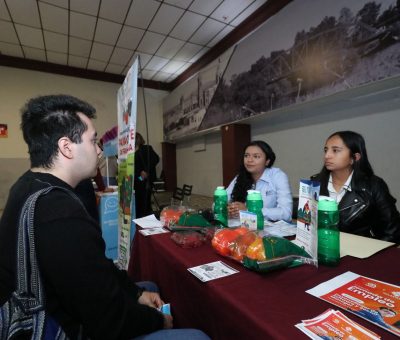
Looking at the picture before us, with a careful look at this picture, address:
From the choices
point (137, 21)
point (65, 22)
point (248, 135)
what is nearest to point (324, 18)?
point (248, 135)

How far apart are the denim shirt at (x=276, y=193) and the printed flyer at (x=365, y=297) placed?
2.62ft

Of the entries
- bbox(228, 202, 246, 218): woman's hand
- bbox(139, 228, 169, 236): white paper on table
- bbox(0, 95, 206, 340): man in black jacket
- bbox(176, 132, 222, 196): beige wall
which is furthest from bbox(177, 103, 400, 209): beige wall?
bbox(0, 95, 206, 340): man in black jacket

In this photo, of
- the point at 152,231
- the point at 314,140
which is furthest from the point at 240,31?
the point at 152,231

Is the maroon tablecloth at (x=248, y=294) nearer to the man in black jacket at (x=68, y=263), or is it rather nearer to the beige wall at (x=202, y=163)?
the man in black jacket at (x=68, y=263)

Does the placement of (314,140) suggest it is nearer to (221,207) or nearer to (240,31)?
(240,31)

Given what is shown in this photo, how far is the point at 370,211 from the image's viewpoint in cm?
138

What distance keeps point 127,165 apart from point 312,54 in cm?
226

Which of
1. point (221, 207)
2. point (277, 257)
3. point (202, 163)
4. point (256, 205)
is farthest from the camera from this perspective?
point (202, 163)

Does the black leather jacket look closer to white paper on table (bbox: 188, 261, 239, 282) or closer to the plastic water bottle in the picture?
the plastic water bottle

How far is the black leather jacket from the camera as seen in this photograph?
1.34 meters

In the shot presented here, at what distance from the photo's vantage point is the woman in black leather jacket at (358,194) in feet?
4.43

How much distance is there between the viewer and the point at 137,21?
350 cm

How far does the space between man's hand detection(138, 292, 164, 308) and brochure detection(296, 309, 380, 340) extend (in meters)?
0.59

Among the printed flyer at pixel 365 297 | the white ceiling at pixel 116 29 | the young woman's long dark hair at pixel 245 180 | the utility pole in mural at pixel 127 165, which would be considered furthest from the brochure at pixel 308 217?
the white ceiling at pixel 116 29
